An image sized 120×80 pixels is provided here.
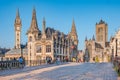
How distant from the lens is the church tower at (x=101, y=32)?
138 metres

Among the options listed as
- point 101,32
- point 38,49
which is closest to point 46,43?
point 38,49

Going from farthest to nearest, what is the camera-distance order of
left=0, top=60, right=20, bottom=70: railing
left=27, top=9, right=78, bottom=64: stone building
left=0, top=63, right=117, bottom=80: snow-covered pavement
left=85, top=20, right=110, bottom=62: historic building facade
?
left=85, top=20, right=110, bottom=62: historic building facade → left=27, top=9, right=78, bottom=64: stone building → left=0, top=60, right=20, bottom=70: railing → left=0, top=63, right=117, bottom=80: snow-covered pavement

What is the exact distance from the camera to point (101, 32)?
140 meters

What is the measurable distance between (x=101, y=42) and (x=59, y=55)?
207 feet

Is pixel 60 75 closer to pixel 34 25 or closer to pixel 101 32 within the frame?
pixel 34 25

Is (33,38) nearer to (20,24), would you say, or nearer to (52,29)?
(52,29)

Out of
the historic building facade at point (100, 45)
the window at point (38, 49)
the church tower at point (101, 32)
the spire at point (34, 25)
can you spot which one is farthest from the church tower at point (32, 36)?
the church tower at point (101, 32)

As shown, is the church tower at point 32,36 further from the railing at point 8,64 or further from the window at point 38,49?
the railing at point 8,64

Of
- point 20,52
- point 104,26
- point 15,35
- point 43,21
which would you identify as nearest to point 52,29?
point 43,21

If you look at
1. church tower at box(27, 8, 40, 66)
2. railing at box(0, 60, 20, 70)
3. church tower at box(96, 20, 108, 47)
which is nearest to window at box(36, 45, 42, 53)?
church tower at box(27, 8, 40, 66)

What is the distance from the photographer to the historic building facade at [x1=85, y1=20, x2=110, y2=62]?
4745 inches

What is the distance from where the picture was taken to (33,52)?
259ft

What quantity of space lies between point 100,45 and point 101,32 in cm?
1045

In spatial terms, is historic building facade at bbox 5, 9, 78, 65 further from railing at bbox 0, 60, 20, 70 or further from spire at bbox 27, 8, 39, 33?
railing at bbox 0, 60, 20, 70
